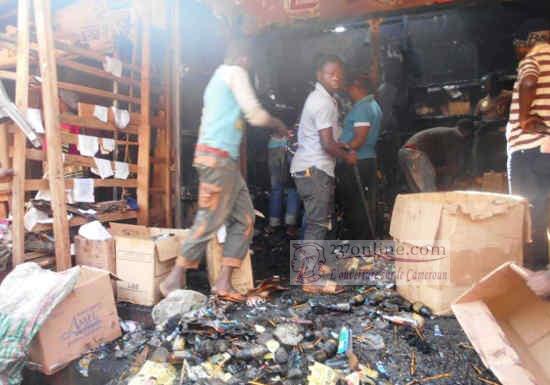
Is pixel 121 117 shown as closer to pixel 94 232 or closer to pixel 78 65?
pixel 78 65

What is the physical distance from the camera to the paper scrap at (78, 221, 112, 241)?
3.49 m

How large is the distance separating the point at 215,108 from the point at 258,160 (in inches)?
139

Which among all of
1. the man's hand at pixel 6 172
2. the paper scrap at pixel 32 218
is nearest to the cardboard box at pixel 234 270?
the paper scrap at pixel 32 218

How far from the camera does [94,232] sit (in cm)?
352

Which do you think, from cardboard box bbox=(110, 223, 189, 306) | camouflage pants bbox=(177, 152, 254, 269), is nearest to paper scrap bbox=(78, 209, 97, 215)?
cardboard box bbox=(110, 223, 189, 306)

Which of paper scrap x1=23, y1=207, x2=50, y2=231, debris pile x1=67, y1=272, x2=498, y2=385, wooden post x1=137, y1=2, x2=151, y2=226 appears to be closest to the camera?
debris pile x1=67, y1=272, x2=498, y2=385

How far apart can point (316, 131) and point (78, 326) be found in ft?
7.82

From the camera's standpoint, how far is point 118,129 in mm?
4293

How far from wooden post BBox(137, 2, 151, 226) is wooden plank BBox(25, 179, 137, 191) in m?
0.10

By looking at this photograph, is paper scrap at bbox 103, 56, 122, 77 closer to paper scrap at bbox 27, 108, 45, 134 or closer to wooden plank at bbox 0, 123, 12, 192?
paper scrap at bbox 27, 108, 45, 134

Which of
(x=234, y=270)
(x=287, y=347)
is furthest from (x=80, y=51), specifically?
(x=287, y=347)

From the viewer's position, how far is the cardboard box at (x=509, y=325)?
6.20ft

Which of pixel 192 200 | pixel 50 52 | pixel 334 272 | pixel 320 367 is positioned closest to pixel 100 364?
pixel 320 367

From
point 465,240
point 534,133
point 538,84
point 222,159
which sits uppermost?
point 538,84
